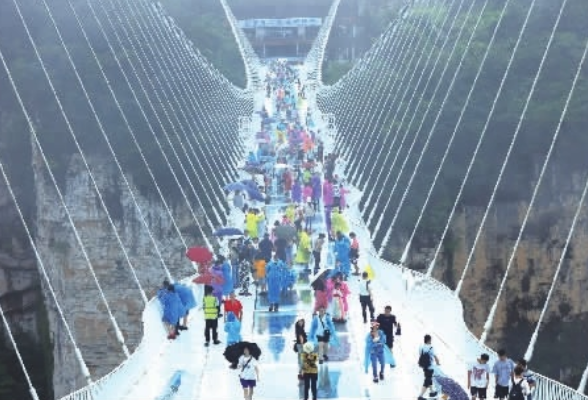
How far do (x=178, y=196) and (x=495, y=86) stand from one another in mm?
10713

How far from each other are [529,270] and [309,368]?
19347 millimetres

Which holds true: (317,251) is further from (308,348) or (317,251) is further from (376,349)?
(308,348)

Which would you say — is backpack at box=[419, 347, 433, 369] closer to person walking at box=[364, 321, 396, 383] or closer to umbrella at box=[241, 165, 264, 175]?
person walking at box=[364, 321, 396, 383]

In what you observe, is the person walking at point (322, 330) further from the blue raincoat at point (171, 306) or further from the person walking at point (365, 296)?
the blue raincoat at point (171, 306)

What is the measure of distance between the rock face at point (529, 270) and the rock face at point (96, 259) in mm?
7955

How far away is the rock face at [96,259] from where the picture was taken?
27.8m

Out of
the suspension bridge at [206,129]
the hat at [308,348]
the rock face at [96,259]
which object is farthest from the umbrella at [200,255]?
the rock face at [96,259]

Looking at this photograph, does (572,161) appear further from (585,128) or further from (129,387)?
(129,387)

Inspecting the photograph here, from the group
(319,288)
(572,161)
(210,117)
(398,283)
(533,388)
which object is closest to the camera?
(533,388)

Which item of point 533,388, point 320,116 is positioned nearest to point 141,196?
point 320,116

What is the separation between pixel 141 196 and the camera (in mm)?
30984

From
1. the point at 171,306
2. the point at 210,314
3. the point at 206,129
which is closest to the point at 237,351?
the point at 210,314

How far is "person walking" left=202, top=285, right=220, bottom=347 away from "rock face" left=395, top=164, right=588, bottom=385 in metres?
16.4

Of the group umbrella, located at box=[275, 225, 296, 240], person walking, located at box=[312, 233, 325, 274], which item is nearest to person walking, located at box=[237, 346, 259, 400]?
umbrella, located at box=[275, 225, 296, 240]
